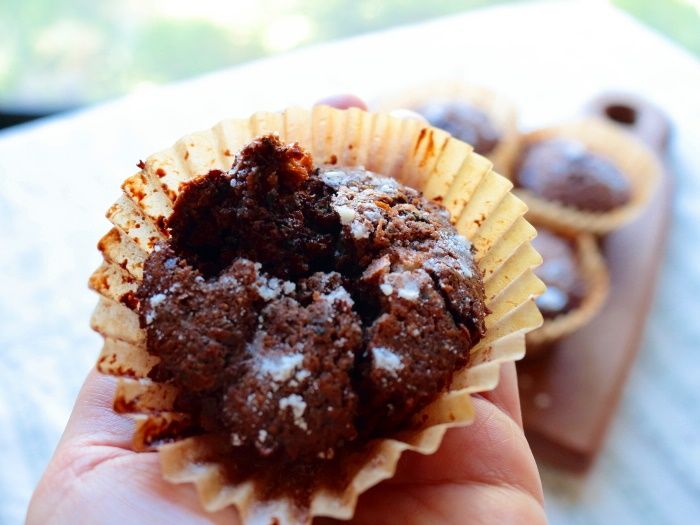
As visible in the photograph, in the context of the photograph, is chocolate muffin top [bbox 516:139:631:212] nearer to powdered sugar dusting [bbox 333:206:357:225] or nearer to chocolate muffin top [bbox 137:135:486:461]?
chocolate muffin top [bbox 137:135:486:461]

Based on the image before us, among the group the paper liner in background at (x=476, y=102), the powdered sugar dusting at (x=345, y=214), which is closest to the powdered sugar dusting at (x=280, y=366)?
the powdered sugar dusting at (x=345, y=214)

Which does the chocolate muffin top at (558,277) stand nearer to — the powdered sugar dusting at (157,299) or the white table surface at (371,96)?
the white table surface at (371,96)

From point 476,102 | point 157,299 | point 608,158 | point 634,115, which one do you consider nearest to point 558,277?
point 608,158

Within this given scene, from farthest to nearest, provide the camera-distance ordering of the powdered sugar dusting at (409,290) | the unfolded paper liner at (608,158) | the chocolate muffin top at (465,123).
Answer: the chocolate muffin top at (465,123)
the unfolded paper liner at (608,158)
the powdered sugar dusting at (409,290)

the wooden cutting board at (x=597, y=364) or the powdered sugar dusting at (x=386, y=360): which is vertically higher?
the powdered sugar dusting at (x=386, y=360)

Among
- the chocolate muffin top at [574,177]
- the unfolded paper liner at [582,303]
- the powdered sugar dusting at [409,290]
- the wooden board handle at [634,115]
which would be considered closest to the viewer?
the powdered sugar dusting at [409,290]

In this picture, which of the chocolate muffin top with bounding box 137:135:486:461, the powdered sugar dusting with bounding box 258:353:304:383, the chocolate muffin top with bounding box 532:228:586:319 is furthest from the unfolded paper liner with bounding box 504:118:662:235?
the powdered sugar dusting with bounding box 258:353:304:383
